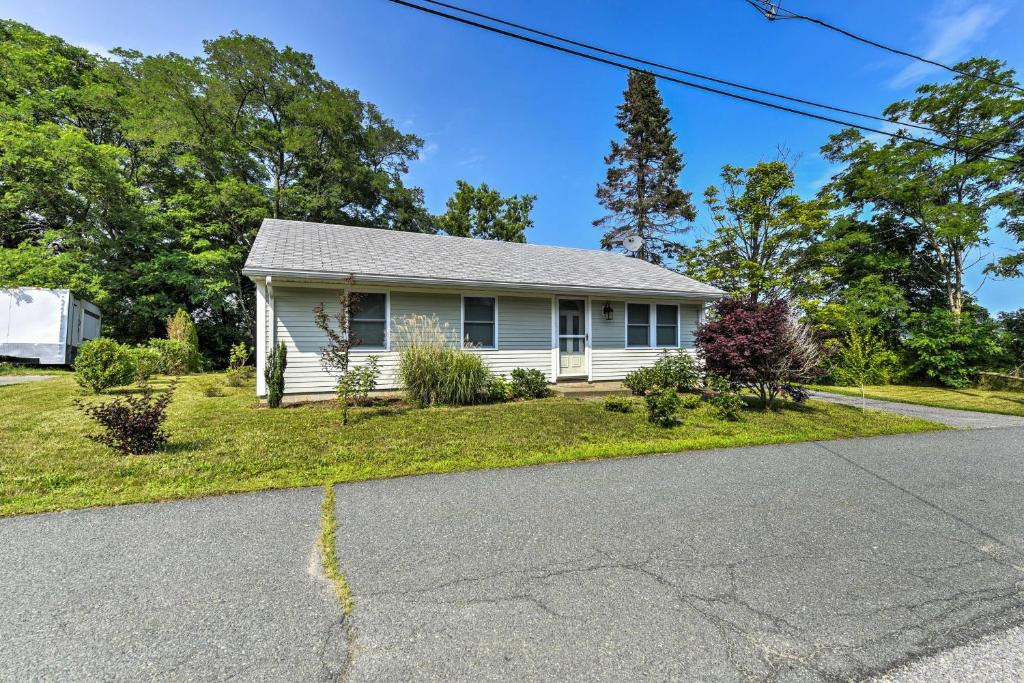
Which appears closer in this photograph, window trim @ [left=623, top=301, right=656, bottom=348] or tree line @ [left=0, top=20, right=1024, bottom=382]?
window trim @ [left=623, top=301, right=656, bottom=348]

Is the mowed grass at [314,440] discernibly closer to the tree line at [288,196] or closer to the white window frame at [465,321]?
the white window frame at [465,321]

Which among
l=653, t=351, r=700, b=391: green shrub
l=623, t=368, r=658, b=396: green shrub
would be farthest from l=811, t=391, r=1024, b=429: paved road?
l=623, t=368, r=658, b=396: green shrub

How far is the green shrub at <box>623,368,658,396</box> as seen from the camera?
10.4m

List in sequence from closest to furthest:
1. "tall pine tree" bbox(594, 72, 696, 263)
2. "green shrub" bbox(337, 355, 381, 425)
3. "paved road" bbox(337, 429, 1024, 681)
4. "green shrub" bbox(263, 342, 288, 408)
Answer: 1. "paved road" bbox(337, 429, 1024, 681)
2. "green shrub" bbox(337, 355, 381, 425)
3. "green shrub" bbox(263, 342, 288, 408)
4. "tall pine tree" bbox(594, 72, 696, 263)

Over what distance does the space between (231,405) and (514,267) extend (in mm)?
7245

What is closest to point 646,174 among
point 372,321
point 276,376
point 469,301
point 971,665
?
point 469,301

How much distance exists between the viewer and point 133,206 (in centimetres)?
1633

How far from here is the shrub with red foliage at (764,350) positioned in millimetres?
8188

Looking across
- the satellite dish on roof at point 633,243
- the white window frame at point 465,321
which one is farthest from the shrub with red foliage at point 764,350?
the satellite dish on roof at point 633,243

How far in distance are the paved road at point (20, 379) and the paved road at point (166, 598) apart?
36.3ft

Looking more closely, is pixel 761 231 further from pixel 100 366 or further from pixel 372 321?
pixel 100 366

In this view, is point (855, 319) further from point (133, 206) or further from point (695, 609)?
point (133, 206)

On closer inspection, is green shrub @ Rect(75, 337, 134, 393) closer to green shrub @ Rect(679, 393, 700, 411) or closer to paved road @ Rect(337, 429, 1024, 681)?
paved road @ Rect(337, 429, 1024, 681)

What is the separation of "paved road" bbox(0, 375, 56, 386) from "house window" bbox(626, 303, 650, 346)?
612 inches
